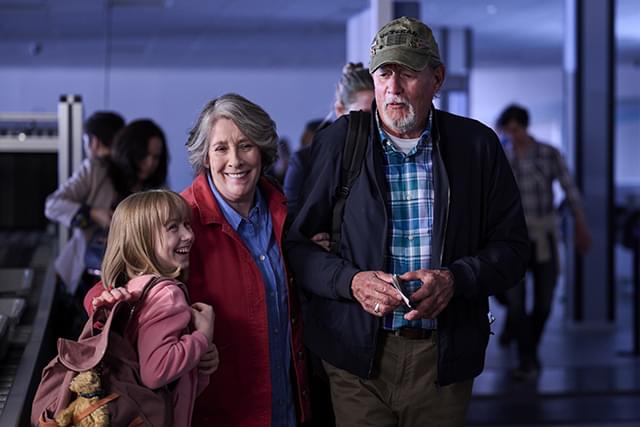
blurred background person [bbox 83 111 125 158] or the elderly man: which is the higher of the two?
blurred background person [bbox 83 111 125 158]

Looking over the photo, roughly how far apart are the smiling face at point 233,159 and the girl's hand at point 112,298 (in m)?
0.45

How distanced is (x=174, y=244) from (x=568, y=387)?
16.4 ft

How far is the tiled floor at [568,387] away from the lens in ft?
20.7

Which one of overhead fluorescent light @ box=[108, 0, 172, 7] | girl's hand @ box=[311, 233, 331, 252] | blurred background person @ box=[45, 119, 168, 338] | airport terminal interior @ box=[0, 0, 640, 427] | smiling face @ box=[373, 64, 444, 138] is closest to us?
smiling face @ box=[373, 64, 444, 138]

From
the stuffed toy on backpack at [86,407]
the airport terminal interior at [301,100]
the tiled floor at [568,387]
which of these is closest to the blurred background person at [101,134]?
the airport terminal interior at [301,100]

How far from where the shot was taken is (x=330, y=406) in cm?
337

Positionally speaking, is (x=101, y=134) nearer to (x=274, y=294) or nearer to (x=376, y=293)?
(x=274, y=294)

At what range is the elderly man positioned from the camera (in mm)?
2891

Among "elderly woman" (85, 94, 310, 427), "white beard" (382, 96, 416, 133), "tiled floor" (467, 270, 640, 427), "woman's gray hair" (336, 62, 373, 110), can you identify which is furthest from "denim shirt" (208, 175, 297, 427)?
"tiled floor" (467, 270, 640, 427)

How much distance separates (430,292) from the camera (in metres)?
2.75

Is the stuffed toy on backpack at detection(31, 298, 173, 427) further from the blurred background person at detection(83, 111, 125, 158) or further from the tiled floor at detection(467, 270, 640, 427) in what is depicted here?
the tiled floor at detection(467, 270, 640, 427)

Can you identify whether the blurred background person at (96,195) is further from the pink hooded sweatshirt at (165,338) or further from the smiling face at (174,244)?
the pink hooded sweatshirt at (165,338)

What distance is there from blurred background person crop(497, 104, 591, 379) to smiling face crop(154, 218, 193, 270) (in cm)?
490

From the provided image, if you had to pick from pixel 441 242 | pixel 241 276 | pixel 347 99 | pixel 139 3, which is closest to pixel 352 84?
pixel 347 99
